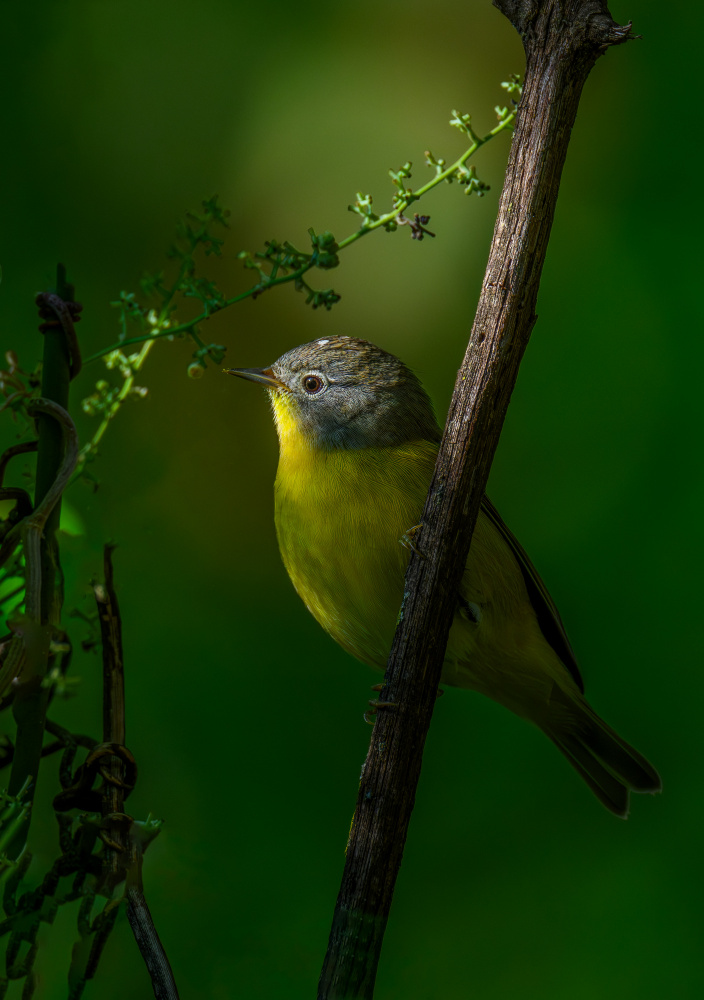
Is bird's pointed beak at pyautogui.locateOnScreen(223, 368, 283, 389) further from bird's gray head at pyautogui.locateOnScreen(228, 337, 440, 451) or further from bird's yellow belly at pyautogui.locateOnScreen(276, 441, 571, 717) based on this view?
bird's yellow belly at pyautogui.locateOnScreen(276, 441, 571, 717)

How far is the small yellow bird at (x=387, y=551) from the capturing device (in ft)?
3.42

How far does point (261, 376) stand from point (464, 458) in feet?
1.74

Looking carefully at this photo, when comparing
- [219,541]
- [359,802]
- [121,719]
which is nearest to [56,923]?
[121,719]

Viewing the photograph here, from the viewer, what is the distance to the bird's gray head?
1.15m

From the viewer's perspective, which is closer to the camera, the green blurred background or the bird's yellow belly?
the bird's yellow belly

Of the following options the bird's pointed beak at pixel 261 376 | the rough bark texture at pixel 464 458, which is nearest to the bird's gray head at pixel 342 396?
the bird's pointed beak at pixel 261 376

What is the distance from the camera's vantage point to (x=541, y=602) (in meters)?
1.16

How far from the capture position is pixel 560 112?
25.7 inches

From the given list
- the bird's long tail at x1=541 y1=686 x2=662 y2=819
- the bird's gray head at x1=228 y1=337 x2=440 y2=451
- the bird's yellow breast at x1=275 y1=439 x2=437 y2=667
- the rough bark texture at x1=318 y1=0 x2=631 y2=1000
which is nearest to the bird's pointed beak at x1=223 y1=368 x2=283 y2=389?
the bird's gray head at x1=228 y1=337 x2=440 y2=451

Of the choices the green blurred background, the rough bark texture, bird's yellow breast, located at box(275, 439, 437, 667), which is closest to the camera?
the rough bark texture

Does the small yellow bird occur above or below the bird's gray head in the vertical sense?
below

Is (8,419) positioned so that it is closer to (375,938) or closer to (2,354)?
(2,354)

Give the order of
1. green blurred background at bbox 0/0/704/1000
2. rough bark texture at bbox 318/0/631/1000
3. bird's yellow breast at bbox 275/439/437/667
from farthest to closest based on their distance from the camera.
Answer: green blurred background at bbox 0/0/704/1000 → bird's yellow breast at bbox 275/439/437/667 → rough bark texture at bbox 318/0/631/1000

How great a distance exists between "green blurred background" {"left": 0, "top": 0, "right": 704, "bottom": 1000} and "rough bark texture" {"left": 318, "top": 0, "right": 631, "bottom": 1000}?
40 centimetres
